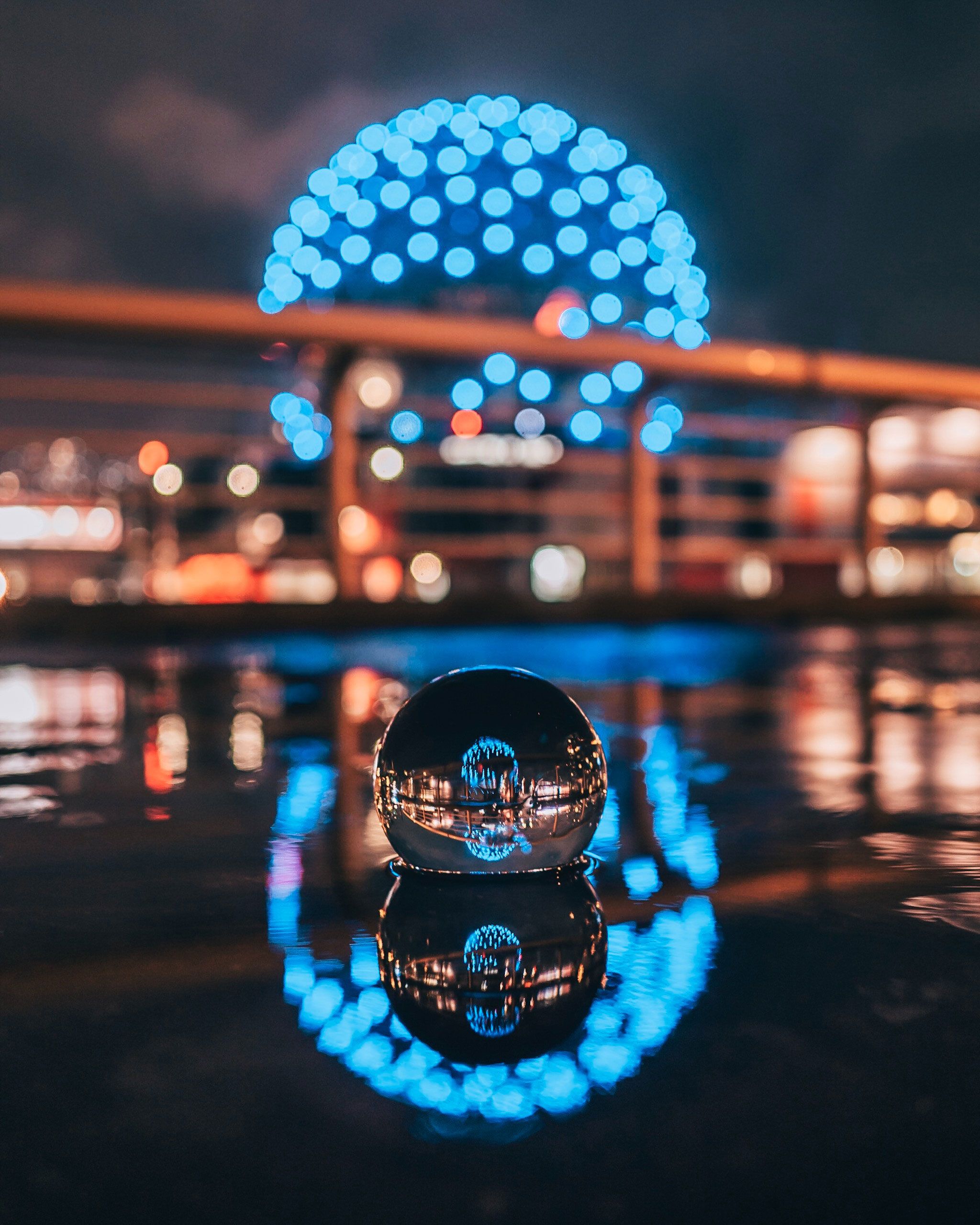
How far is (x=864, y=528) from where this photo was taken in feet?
31.5

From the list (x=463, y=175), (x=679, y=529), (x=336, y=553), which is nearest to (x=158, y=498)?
(x=336, y=553)

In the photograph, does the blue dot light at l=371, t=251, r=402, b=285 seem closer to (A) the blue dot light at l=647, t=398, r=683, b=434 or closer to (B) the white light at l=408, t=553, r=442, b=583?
(A) the blue dot light at l=647, t=398, r=683, b=434

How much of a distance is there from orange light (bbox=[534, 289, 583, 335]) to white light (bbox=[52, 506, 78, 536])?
21.2 meters

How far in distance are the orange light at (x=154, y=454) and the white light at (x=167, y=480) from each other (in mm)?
176

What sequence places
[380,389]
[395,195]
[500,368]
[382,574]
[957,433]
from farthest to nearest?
[382,574], [957,433], [380,389], [395,195], [500,368]

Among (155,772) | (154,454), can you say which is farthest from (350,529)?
(155,772)

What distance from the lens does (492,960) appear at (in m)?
0.90

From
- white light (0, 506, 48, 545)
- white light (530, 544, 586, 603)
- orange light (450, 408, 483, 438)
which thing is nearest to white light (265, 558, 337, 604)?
white light (530, 544, 586, 603)

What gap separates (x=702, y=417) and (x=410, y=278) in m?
3.99

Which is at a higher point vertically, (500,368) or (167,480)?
A: (500,368)

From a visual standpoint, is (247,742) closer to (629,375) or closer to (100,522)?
(629,375)

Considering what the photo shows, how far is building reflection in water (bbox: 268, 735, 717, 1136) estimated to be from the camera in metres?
0.65

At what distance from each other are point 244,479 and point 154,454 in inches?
349

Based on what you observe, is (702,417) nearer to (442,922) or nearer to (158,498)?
(158,498)
